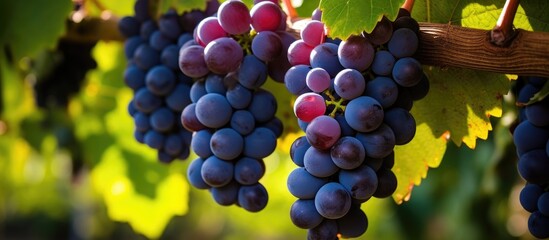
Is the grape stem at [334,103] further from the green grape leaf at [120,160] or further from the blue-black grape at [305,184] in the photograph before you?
the green grape leaf at [120,160]

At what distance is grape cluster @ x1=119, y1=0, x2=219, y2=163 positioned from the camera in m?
1.10

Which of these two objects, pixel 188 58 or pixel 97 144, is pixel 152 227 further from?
pixel 188 58

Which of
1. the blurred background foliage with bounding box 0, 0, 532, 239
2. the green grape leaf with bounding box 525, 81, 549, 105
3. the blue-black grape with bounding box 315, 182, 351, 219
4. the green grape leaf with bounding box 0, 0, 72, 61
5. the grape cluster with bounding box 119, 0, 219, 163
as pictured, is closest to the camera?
the blue-black grape with bounding box 315, 182, 351, 219

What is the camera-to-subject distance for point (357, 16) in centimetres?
76

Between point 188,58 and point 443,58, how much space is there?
0.99ft

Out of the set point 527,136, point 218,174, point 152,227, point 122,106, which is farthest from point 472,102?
point 122,106

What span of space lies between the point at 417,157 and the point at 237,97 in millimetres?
276

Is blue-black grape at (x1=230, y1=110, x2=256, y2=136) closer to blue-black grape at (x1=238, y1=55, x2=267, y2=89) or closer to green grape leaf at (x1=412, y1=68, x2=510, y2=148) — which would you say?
blue-black grape at (x1=238, y1=55, x2=267, y2=89)

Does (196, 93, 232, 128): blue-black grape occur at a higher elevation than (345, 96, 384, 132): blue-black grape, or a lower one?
lower

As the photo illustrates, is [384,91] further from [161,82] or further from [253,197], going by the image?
[161,82]

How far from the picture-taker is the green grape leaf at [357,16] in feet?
2.50

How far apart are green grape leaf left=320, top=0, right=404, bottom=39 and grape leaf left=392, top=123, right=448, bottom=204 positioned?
0.78 ft

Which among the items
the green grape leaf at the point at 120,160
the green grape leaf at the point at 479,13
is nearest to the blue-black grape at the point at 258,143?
the green grape leaf at the point at 479,13

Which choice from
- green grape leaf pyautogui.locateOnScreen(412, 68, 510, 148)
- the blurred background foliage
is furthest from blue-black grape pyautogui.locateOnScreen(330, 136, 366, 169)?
the blurred background foliage
